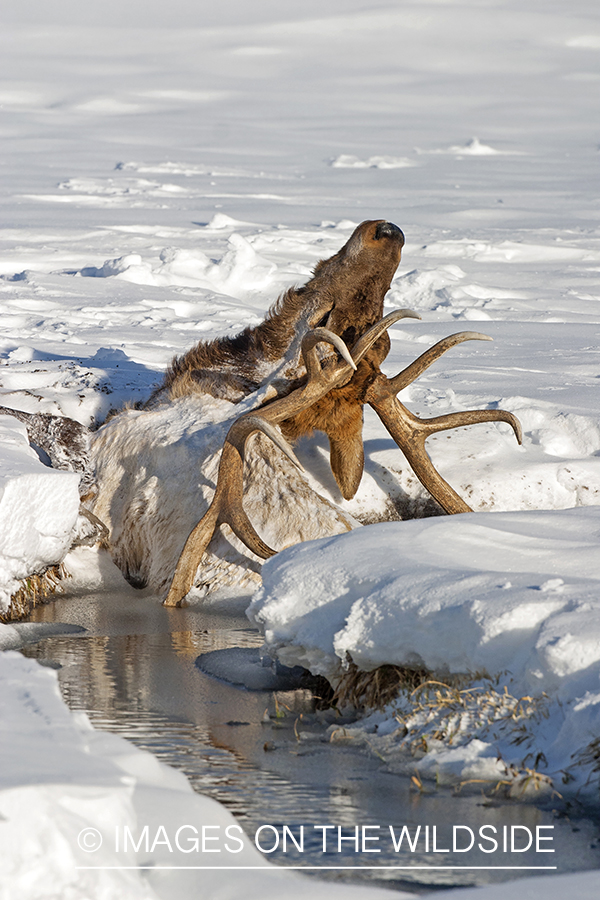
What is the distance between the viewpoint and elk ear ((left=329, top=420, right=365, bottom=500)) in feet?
19.7

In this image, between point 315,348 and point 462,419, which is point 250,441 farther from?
point 462,419

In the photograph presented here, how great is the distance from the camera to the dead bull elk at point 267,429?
18.7ft

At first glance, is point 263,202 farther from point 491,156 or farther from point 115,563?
point 115,563

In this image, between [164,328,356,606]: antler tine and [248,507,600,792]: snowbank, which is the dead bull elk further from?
[248,507,600,792]: snowbank

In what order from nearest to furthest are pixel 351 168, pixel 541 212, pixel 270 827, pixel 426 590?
pixel 270 827 → pixel 426 590 → pixel 541 212 → pixel 351 168

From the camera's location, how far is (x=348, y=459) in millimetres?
6051

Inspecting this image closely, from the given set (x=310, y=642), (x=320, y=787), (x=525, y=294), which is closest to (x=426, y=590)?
(x=310, y=642)

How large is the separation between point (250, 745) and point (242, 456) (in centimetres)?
230

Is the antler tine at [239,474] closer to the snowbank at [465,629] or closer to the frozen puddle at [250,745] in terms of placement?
the frozen puddle at [250,745]

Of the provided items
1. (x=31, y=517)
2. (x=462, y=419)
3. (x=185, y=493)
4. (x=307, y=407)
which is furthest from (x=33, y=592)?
(x=462, y=419)

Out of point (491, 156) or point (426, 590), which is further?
point (491, 156)

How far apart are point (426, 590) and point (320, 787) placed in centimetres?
79

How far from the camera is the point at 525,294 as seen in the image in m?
13.0

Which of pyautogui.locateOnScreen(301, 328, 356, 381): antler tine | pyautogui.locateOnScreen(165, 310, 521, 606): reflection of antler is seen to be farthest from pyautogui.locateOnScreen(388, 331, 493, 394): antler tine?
pyautogui.locateOnScreen(301, 328, 356, 381): antler tine
